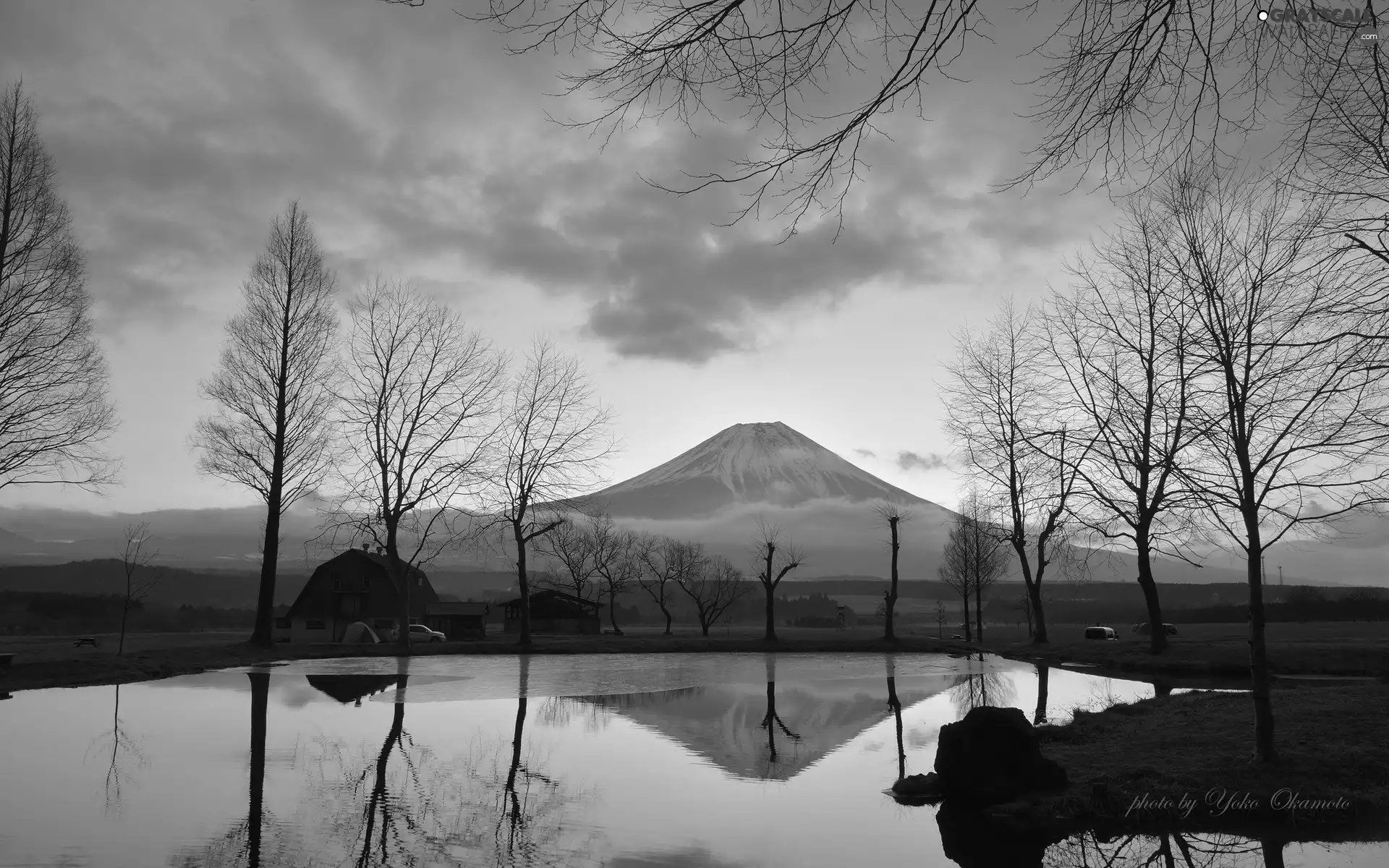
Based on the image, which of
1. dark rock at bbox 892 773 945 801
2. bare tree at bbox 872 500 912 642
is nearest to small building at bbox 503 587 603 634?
bare tree at bbox 872 500 912 642

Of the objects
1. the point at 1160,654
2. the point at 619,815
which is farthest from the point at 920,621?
the point at 619,815

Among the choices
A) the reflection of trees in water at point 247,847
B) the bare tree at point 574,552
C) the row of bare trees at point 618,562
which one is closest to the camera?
the reflection of trees in water at point 247,847

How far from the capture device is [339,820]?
835 centimetres

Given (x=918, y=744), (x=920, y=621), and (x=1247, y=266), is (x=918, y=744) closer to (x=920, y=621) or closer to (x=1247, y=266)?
(x=1247, y=266)

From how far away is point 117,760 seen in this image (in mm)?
11211

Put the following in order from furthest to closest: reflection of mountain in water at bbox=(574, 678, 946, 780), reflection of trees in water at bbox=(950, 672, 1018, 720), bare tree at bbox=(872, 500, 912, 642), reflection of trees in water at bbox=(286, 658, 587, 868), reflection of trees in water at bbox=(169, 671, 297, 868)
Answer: bare tree at bbox=(872, 500, 912, 642) → reflection of trees in water at bbox=(950, 672, 1018, 720) → reflection of mountain in water at bbox=(574, 678, 946, 780) → reflection of trees in water at bbox=(286, 658, 587, 868) → reflection of trees in water at bbox=(169, 671, 297, 868)

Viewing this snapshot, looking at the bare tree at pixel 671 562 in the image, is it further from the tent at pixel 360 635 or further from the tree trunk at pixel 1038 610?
the tree trunk at pixel 1038 610

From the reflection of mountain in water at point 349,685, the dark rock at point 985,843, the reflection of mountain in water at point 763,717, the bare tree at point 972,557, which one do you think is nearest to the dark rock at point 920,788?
the dark rock at point 985,843

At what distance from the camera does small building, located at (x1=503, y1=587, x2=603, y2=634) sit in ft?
254

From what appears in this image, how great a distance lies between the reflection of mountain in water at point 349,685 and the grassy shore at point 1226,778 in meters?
14.0

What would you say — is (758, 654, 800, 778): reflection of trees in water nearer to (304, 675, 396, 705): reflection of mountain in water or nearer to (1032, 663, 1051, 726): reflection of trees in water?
(1032, 663, 1051, 726): reflection of trees in water

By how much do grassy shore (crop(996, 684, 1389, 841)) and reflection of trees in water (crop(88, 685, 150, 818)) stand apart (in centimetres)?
898

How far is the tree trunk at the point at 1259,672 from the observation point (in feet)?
33.3

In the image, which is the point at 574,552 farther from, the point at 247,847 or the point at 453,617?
the point at 247,847
